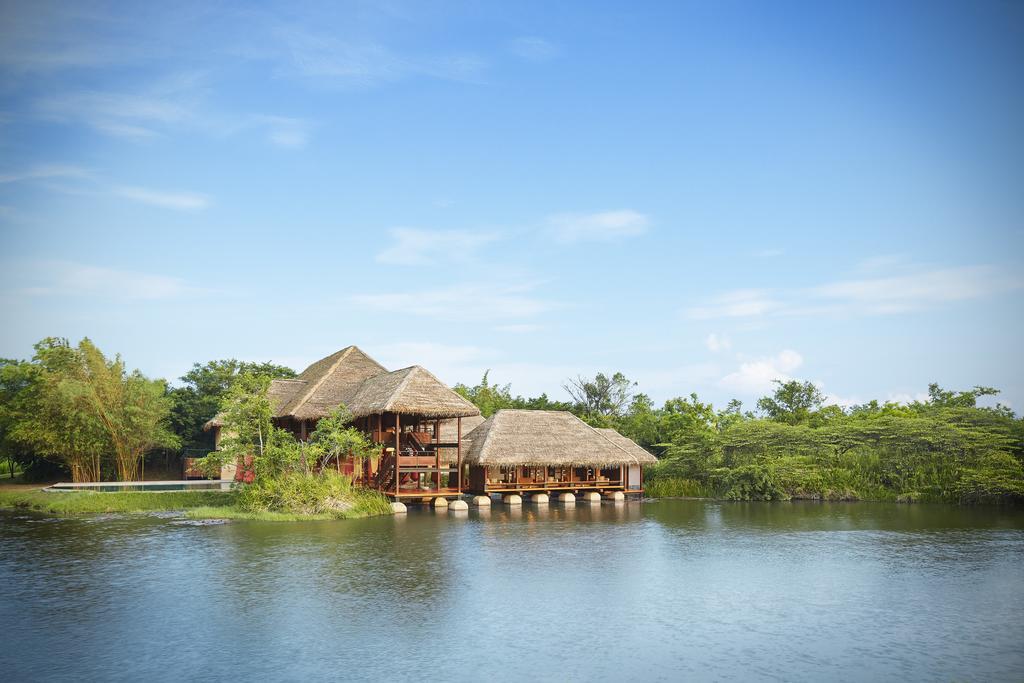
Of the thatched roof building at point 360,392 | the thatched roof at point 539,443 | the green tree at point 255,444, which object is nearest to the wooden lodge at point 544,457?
the thatched roof at point 539,443

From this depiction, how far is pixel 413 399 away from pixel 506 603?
46.3ft

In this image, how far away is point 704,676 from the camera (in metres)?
8.99

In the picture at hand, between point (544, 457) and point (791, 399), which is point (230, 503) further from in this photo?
point (791, 399)

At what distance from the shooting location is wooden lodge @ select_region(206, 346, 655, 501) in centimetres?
2627

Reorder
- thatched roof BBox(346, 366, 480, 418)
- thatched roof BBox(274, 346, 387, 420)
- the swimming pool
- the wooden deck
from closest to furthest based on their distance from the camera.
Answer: thatched roof BBox(346, 366, 480, 418)
the wooden deck
the swimming pool
thatched roof BBox(274, 346, 387, 420)

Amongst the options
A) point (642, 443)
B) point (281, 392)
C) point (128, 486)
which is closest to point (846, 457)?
point (642, 443)

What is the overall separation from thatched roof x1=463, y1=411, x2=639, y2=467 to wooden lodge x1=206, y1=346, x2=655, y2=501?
4 centimetres

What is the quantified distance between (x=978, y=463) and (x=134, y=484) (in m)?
30.0

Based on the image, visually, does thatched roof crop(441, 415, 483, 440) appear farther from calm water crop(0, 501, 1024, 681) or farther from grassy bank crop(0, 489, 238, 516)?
calm water crop(0, 501, 1024, 681)

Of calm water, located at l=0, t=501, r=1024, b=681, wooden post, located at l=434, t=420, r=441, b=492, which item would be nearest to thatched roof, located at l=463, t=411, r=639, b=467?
wooden post, located at l=434, t=420, r=441, b=492

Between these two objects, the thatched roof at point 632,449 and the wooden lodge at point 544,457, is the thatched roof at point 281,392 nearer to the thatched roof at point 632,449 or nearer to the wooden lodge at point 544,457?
the wooden lodge at point 544,457

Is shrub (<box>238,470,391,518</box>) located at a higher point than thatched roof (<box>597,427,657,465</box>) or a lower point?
lower

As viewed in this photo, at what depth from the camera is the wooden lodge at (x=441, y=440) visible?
26266 mm

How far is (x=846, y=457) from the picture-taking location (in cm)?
3027
